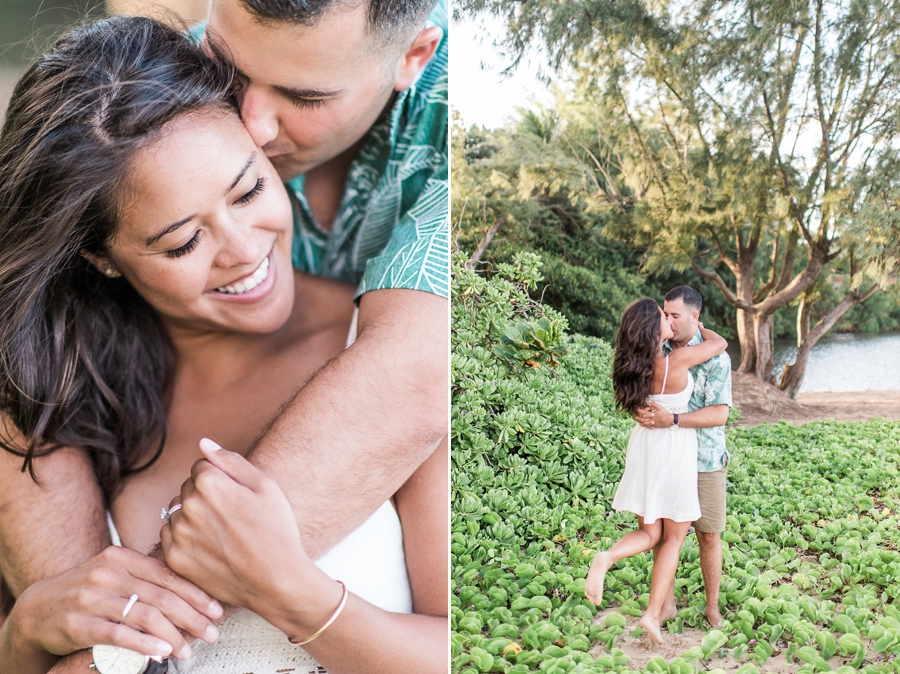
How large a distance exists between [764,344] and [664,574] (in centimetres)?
74

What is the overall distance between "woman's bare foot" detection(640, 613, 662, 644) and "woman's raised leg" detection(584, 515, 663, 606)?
5.3 inches

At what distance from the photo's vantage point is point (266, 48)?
165 centimetres

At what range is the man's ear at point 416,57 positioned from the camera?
6.00ft

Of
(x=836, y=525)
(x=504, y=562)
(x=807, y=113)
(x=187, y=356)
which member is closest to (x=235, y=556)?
(x=187, y=356)

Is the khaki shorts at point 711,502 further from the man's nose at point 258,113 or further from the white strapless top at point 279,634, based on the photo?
the man's nose at point 258,113

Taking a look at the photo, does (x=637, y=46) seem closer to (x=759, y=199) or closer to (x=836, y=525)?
(x=759, y=199)

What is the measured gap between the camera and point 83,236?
64.4 inches

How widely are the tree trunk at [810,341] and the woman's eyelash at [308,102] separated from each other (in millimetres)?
1568

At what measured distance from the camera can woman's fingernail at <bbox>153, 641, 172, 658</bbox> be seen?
5.18ft

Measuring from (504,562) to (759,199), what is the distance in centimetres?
135

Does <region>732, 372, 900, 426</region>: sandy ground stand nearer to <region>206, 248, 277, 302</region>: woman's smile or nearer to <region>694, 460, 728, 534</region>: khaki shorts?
<region>694, 460, 728, 534</region>: khaki shorts

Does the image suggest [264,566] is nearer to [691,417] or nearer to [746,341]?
[691,417]

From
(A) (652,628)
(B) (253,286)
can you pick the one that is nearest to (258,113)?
Result: (B) (253,286)

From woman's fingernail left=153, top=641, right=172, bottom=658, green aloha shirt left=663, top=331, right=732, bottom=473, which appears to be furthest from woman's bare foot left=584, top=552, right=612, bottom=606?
woman's fingernail left=153, top=641, right=172, bottom=658
